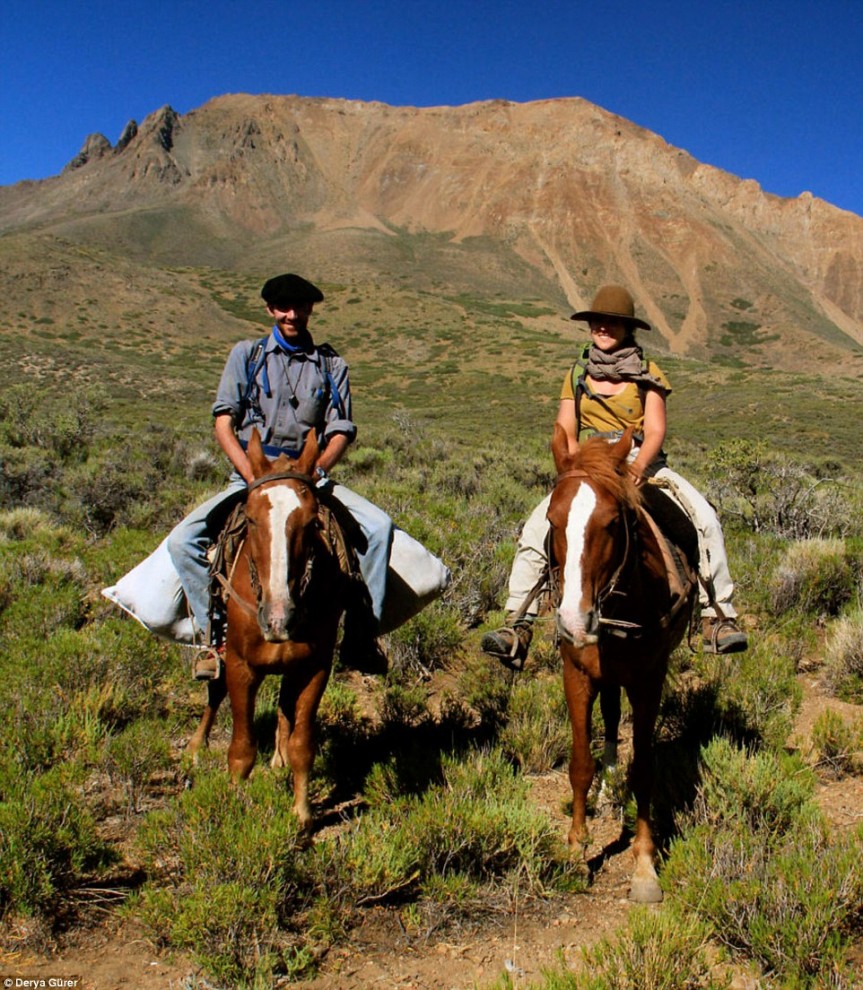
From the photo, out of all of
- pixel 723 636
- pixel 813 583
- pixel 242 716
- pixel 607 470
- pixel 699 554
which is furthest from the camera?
pixel 813 583

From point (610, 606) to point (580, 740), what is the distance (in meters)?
0.85

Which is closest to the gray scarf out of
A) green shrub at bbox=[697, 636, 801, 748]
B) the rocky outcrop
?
green shrub at bbox=[697, 636, 801, 748]

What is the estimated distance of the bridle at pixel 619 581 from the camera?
3.27 meters

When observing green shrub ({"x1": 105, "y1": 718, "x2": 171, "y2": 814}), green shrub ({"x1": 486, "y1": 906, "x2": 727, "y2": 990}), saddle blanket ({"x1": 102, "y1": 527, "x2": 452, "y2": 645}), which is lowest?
green shrub ({"x1": 486, "y1": 906, "x2": 727, "y2": 990})

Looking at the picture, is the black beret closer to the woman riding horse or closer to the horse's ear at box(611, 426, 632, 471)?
the woman riding horse

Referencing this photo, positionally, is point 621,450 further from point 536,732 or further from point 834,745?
point 834,745

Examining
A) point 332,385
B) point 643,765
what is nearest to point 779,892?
point 643,765

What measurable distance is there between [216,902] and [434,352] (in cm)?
6584

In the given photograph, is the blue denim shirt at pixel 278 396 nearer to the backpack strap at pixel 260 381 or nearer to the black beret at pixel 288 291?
the backpack strap at pixel 260 381

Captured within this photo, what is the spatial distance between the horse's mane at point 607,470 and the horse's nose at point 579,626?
2.00 ft

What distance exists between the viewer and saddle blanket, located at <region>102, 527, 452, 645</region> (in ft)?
15.0

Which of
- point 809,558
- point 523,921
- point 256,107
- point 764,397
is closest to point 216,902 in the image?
point 523,921

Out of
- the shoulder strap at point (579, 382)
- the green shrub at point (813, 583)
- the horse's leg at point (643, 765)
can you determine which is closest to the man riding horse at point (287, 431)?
the shoulder strap at point (579, 382)

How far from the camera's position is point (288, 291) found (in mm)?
4430
